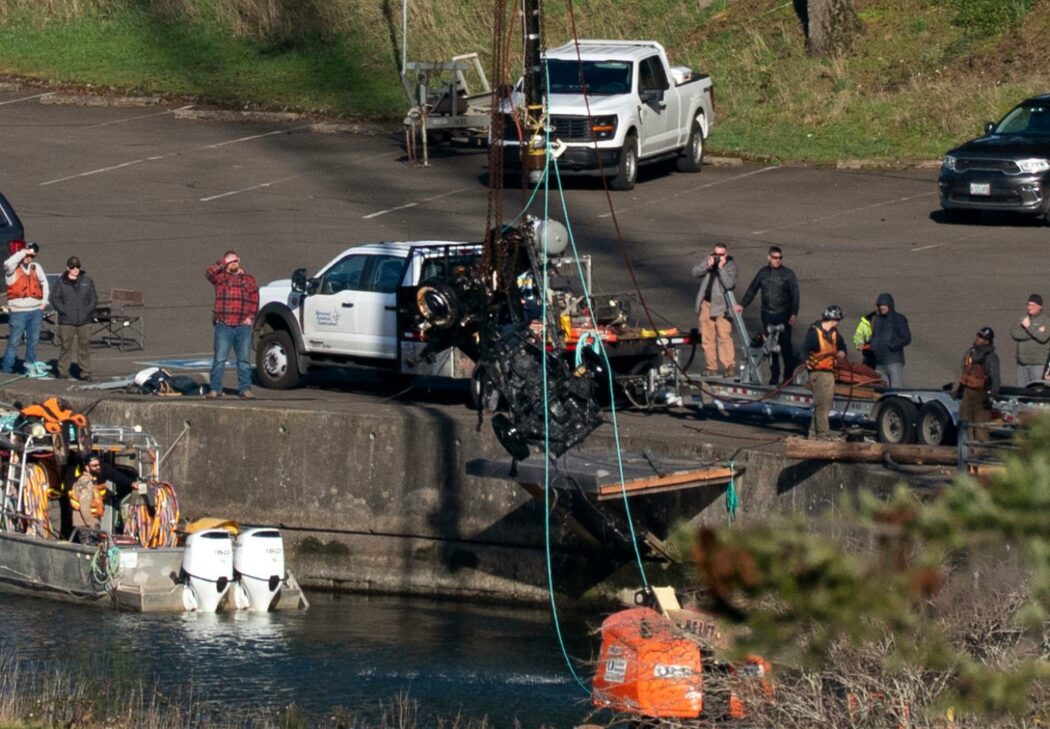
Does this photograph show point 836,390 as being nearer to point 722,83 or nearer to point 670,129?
point 670,129

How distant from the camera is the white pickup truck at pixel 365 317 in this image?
1891 centimetres

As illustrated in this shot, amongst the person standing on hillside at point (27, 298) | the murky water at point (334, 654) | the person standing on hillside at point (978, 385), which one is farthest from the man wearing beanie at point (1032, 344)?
the person standing on hillside at point (27, 298)

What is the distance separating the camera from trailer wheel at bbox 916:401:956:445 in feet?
51.4

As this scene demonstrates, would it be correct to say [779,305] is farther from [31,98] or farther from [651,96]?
[31,98]

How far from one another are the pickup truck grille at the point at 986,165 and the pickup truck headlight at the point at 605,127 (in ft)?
18.8

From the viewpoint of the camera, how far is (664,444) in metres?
17.4

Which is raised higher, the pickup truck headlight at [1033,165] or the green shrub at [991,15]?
the green shrub at [991,15]

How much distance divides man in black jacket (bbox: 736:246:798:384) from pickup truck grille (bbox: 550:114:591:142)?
11694mm

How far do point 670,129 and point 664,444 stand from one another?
16015 mm

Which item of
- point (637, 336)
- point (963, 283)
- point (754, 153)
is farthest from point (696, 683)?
point (754, 153)

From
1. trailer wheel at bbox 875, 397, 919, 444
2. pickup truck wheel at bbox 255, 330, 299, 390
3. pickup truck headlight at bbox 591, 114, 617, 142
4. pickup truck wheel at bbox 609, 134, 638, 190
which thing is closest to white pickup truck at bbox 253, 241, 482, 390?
pickup truck wheel at bbox 255, 330, 299, 390

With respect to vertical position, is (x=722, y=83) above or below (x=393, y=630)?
above

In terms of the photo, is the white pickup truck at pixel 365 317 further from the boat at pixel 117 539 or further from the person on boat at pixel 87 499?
the person on boat at pixel 87 499

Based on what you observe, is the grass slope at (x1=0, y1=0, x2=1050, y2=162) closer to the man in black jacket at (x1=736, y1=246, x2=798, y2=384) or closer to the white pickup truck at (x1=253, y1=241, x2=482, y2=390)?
the man in black jacket at (x1=736, y1=246, x2=798, y2=384)
